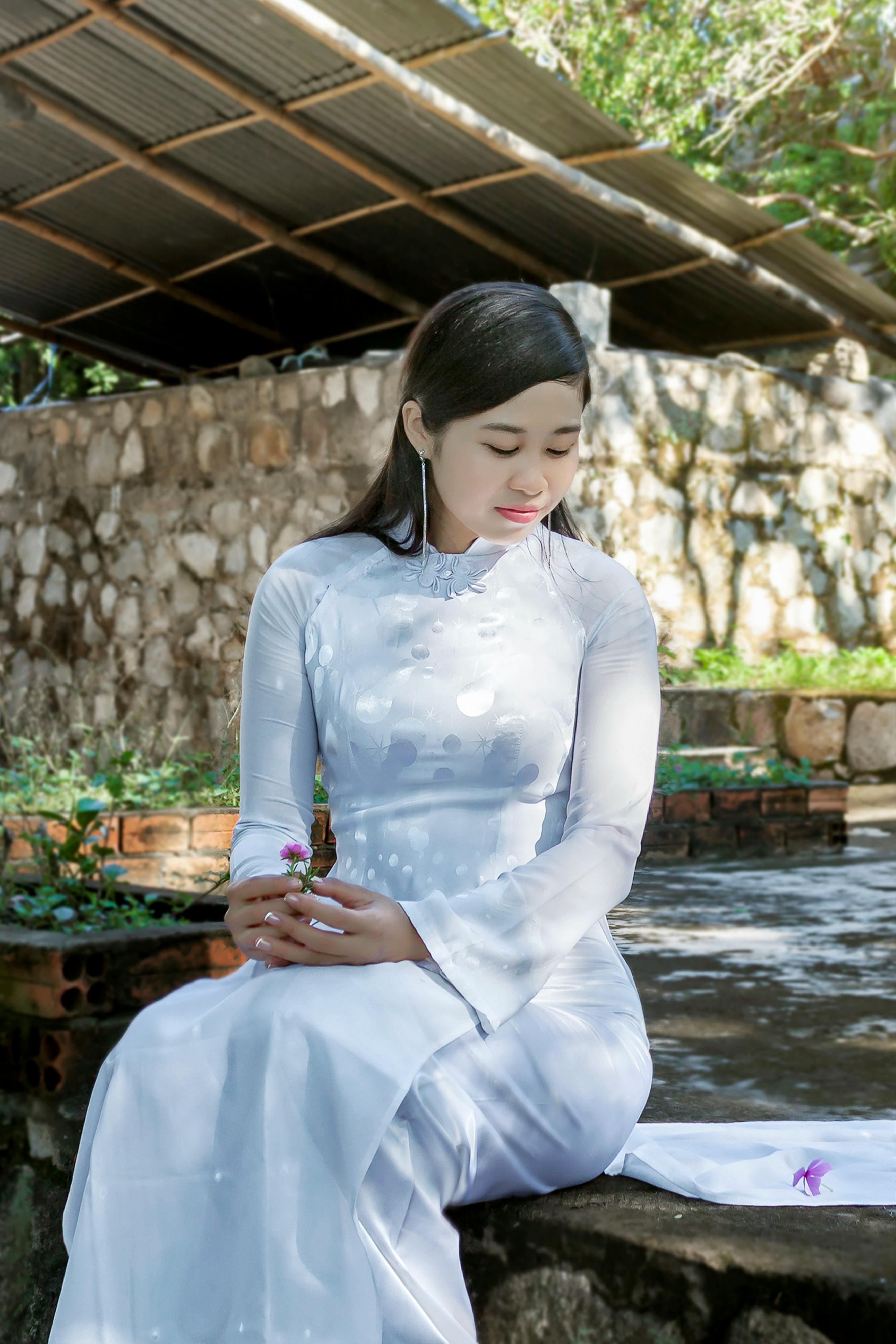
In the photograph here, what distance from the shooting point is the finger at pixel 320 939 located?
1483mm

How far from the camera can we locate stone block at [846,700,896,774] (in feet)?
23.9

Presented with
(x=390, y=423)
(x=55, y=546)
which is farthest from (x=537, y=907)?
(x=55, y=546)

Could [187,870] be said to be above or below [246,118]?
below

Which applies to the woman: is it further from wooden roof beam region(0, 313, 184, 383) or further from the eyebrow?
wooden roof beam region(0, 313, 184, 383)

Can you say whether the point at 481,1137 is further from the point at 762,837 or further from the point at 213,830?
A: the point at 762,837

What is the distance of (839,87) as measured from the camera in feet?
49.2

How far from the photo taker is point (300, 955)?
1504 millimetres

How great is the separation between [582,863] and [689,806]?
4211 mm

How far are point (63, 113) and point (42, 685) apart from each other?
373 cm

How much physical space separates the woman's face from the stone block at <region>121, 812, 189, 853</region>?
3108 mm

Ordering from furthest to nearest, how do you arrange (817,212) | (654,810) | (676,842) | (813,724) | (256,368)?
(817,212), (256,368), (813,724), (676,842), (654,810)

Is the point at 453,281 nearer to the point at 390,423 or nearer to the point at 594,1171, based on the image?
the point at 390,423

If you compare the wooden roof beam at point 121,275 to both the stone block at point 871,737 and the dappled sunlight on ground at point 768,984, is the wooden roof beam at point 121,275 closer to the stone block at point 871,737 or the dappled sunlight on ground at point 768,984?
the stone block at point 871,737

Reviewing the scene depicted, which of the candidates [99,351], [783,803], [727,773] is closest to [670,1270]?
[783,803]
